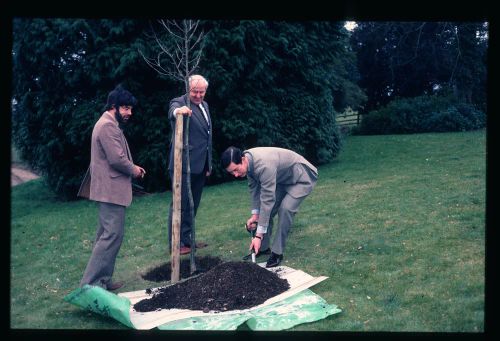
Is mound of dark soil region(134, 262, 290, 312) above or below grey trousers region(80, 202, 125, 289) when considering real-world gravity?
below

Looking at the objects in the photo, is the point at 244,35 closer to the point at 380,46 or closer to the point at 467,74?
the point at 467,74

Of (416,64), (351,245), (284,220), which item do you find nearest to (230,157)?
(284,220)

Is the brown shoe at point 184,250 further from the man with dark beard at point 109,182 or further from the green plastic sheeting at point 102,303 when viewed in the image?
the green plastic sheeting at point 102,303

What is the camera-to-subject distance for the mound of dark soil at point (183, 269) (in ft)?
18.3

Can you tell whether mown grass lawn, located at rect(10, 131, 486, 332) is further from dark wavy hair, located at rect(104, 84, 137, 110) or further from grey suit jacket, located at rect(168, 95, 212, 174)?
dark wavy hair, located at rect(104, 84, 137, 110)

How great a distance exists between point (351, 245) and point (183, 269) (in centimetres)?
205

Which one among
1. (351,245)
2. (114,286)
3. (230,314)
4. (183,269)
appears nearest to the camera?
(230,314)

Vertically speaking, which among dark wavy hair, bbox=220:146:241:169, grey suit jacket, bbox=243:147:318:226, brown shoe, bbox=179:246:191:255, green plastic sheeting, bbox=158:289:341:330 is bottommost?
green plastic sheeting, bbox=158:289:341:330

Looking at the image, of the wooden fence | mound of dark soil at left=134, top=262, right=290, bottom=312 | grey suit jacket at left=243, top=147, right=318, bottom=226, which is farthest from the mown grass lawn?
the wooden fence

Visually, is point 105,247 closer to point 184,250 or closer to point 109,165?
point 109,165

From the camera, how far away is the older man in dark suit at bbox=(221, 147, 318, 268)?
509cm

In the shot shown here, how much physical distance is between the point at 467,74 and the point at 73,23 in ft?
45.5

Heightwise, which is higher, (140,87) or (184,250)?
(140,87)

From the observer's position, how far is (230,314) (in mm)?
4293
